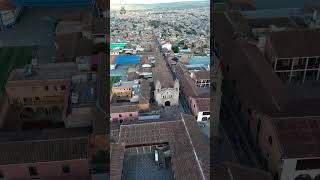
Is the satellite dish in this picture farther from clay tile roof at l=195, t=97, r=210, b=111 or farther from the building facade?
clay tile roof at l=195, t=97, r=210, b=111

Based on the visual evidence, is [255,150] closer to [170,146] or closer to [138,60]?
[170,146]

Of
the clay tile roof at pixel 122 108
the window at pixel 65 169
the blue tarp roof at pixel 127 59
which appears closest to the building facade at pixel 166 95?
the clay tile roof at pixel 122 108

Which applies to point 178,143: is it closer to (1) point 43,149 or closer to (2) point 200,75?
(1) point 43,149

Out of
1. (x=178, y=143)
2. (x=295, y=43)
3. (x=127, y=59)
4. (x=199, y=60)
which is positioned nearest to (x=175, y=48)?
(x=199, y=60)

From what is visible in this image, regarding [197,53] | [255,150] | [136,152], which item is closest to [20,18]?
[197,53]

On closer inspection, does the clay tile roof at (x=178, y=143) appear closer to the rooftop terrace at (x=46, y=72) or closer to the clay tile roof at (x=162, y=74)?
the clay tile roof at (x=162, y=74)

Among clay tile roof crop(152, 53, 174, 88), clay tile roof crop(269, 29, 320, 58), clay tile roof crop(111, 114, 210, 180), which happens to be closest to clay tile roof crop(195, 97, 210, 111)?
clay tile roof crop(152, 53, 174, 88)

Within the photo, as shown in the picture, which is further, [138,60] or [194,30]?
[194,30]

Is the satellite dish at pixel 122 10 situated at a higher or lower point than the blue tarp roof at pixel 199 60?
higher

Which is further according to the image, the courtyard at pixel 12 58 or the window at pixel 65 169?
the courtyard at pixel 12 58
